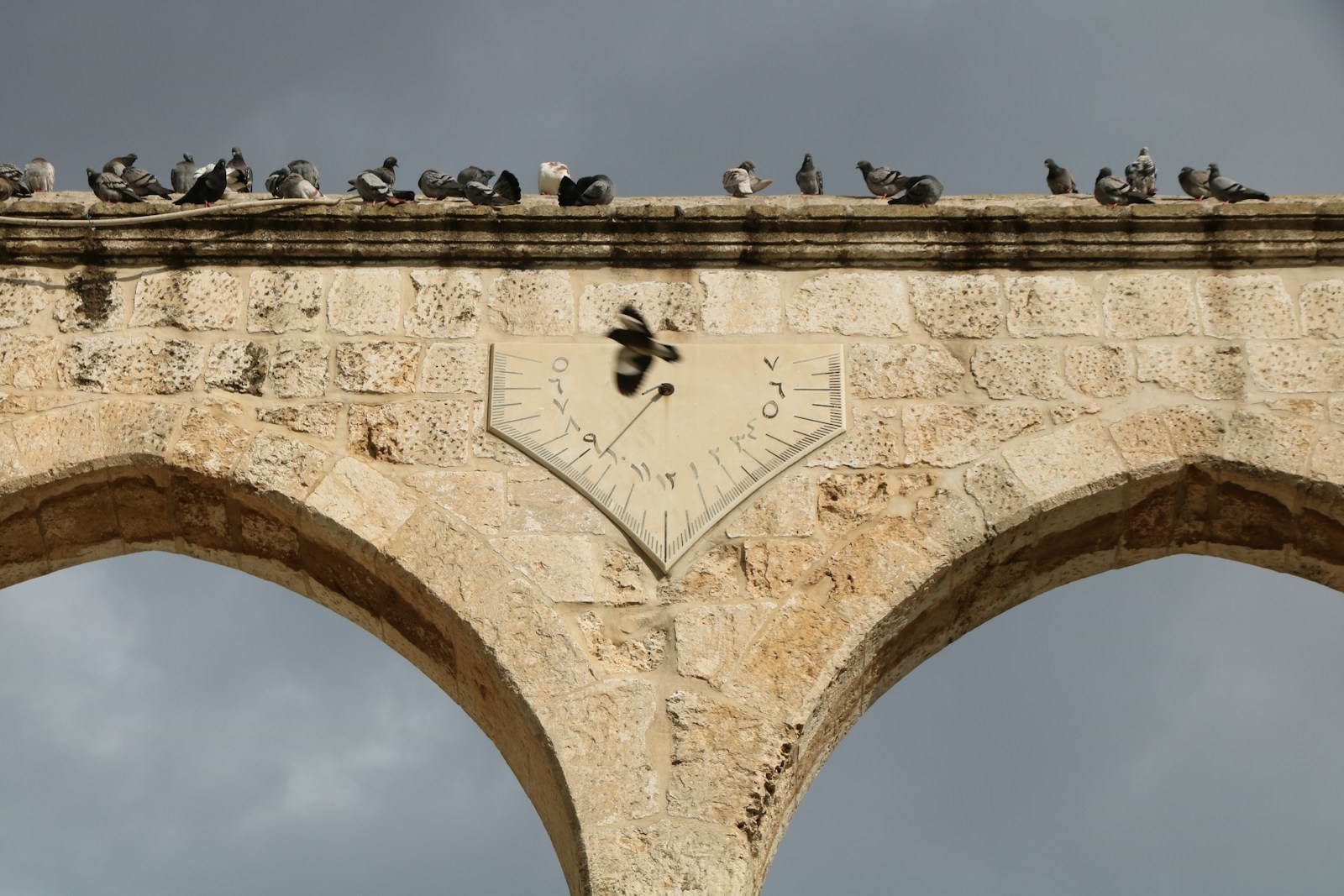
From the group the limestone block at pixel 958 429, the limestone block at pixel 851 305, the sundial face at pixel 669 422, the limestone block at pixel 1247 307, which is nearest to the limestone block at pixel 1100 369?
the limestone block at pixel 958 429

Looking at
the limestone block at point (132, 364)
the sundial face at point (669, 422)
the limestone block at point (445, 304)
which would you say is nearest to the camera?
→ the sundial face at point (669, 422)

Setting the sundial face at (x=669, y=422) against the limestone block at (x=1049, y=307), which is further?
the limestone block at (x=1049, y=307)

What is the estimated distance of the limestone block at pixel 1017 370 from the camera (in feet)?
18.5

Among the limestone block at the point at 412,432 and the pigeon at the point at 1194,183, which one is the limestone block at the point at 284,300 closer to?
the limestone block at the point at 412,432

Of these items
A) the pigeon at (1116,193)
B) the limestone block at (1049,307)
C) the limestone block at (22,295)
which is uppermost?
the pigeon at (1116,193)

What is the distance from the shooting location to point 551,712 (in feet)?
16.4

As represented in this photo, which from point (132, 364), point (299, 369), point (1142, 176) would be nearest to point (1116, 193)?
point (1142, 176)

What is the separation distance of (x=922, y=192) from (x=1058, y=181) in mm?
908

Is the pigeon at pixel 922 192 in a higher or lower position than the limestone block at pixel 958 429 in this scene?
higher

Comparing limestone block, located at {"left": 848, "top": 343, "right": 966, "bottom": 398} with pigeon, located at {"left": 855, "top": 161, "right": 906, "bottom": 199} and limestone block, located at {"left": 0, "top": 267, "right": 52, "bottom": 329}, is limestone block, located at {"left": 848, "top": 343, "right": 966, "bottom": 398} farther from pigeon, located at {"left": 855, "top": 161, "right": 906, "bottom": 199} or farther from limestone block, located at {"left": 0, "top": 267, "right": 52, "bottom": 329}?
limestone block, located at {"left": 0, "top": 267, "right": 52, "bottom": 329}

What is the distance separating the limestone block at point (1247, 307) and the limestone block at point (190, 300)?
303 centimetres

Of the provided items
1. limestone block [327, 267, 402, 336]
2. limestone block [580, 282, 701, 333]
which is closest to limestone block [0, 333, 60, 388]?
limestone block [327, 267, 402, 336]

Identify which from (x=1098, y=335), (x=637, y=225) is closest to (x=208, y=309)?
(x=637, y=225)

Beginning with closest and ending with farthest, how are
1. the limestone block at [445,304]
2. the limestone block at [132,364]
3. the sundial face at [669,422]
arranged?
the sundial face at [669,422], the limestone block at [132,364], the limestone block at [445,304]
